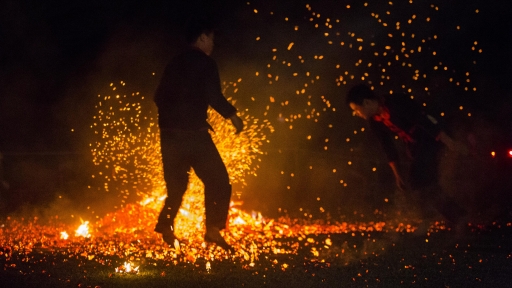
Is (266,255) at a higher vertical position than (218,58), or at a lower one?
lower

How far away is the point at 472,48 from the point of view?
44.2 feet

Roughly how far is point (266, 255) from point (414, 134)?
1.91 m

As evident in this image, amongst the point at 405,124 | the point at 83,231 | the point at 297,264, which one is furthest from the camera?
the point at 83,231

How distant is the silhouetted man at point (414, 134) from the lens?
7.32 m

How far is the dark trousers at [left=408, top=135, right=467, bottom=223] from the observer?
738 centimetres

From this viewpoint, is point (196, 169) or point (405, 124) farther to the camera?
point (405, 124)

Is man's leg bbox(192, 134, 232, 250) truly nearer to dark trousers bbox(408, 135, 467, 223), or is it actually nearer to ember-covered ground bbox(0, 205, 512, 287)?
ember-covered ground bbox(0, 205, 512, 287)

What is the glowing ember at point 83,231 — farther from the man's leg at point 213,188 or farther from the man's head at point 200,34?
the man's head at point 200,34

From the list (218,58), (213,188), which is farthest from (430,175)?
(218,58)

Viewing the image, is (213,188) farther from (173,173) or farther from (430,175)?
(430,175)

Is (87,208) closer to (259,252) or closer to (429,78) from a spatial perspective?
(259,252)

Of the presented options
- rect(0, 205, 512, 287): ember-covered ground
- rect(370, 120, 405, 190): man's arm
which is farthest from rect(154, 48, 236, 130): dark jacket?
rect(370, 120, 405, 190): man's arm

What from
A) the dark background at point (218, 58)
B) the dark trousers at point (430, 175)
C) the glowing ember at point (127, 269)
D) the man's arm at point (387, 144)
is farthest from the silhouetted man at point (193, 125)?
the dark background at point (218, 58)

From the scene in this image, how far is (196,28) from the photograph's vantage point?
680cm
